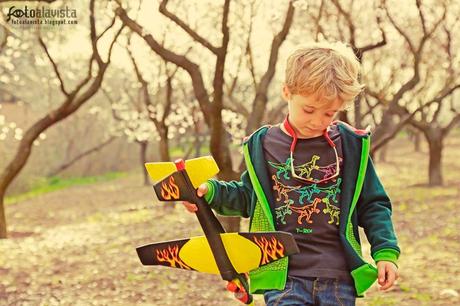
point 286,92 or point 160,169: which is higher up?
point 286,92

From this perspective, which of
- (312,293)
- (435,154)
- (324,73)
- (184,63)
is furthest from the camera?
(435,154)

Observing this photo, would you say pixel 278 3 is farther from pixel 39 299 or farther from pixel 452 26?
pixel 39 299

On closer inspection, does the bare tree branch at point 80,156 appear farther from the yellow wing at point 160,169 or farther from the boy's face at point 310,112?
the boy's face at point 310,112

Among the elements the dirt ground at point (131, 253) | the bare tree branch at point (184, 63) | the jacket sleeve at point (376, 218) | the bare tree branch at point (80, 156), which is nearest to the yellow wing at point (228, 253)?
the jacket sleeve at point (376, 218)

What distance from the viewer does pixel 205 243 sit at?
3195 millimetres

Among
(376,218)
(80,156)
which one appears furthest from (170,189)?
(80,156)

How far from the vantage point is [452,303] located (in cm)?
718

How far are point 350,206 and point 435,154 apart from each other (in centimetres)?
1804

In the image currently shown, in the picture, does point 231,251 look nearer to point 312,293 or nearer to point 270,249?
point 270,249

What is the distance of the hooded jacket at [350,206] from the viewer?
3.01 m

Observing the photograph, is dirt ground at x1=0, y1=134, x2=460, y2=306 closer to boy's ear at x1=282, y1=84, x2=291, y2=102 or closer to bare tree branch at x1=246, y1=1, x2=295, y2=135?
bare tree branch at x1=246, y1=1, x2=295, y2=135

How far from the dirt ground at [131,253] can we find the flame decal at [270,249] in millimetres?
4461

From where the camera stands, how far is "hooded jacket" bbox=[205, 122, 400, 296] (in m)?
3.01

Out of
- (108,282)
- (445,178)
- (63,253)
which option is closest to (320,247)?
(108,282)
